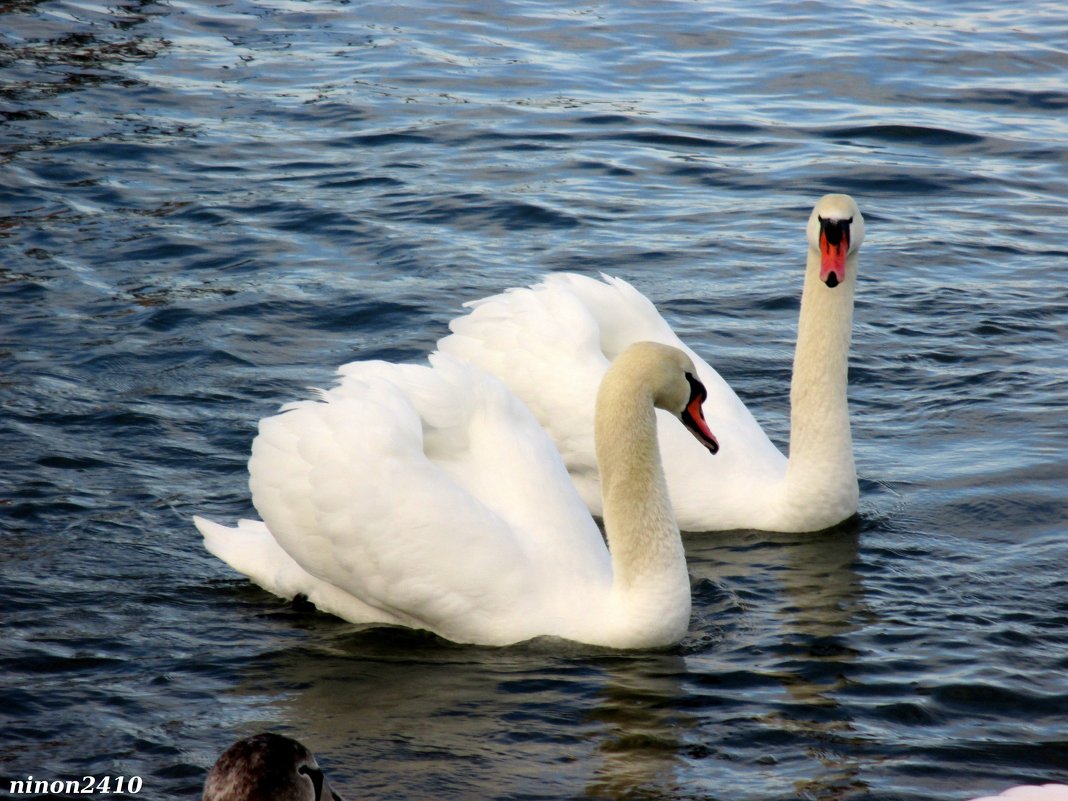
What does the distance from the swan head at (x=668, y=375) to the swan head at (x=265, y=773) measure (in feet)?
9.69

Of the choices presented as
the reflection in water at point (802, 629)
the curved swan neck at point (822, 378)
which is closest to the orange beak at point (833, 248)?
the curved swan neck at point (822, 378)

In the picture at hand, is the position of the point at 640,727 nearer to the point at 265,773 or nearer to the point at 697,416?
the point at 697,416

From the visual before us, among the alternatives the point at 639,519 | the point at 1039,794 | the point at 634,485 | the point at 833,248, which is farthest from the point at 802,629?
the point at 1039,794

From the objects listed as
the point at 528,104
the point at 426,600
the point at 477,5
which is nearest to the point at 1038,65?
the point at 528,104

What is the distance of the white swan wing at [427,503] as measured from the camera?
6.56 meters

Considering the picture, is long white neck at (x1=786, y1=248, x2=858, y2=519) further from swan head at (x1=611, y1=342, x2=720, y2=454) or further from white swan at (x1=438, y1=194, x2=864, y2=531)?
swan head at (x1=611, y1=342, x2=720, y2=454)

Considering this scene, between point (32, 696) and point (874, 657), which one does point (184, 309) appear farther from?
point (874, 657)

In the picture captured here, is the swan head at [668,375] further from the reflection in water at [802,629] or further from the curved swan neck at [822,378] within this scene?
the curved swan neck at [822,378]

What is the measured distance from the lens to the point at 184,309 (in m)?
10.5

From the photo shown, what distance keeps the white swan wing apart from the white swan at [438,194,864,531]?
1.01 meters

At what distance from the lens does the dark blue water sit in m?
6.05

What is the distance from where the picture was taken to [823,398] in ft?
26.6

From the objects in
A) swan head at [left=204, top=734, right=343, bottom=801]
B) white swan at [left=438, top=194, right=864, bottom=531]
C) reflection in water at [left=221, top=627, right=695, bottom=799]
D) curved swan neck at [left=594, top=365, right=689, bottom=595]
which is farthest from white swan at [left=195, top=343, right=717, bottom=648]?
Result: swan head at [left=204, top=734, right=343, bottom=801]

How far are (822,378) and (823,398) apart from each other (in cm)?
10
